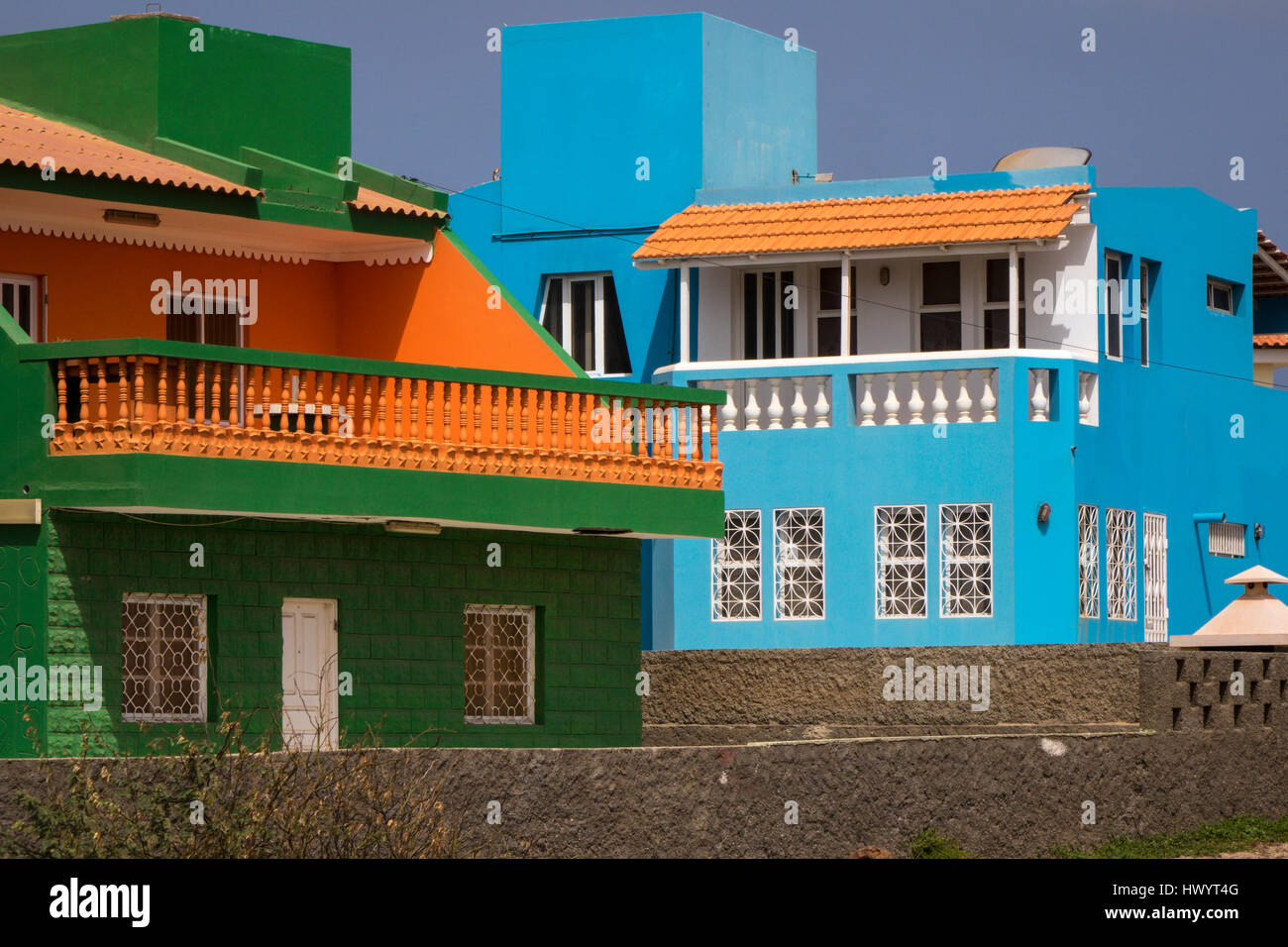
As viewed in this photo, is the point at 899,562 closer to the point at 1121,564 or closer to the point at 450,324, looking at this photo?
the point at 1121,564

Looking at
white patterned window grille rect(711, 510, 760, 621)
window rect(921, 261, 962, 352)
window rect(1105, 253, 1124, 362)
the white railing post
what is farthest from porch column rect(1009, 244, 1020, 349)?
white patterned window grille rect(711, 510, 760, 621)

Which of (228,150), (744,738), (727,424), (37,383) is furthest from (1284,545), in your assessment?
(37,383)

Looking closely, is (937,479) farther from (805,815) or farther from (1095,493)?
(805,815)

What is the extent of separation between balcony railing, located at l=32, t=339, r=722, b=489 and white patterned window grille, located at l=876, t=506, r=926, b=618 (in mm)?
4797

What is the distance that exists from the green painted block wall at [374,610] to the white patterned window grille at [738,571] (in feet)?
14.9

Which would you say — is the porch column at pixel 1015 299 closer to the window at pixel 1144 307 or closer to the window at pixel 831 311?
the window at pixel 831 311

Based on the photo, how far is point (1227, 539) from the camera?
1235 inches

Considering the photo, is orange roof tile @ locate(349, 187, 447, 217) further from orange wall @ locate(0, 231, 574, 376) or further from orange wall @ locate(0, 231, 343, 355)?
orange wall @ locate(0, 231, 343, 355)

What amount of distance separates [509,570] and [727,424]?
655 cm

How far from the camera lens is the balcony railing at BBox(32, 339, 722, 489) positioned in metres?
18.2

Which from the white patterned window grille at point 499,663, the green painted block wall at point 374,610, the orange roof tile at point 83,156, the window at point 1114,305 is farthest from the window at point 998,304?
the orange roof tile at point 83,156

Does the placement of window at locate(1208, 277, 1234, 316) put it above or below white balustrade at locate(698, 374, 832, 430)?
above

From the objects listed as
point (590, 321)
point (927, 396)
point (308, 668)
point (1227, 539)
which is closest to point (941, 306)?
point (927, 396)

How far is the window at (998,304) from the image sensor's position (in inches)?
1107
